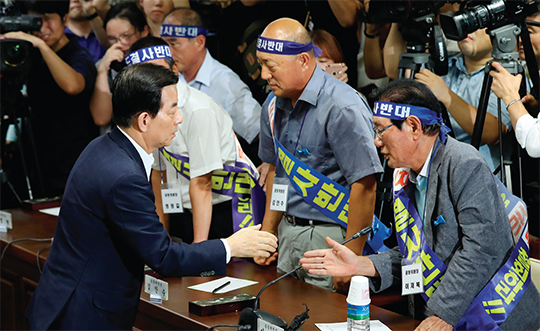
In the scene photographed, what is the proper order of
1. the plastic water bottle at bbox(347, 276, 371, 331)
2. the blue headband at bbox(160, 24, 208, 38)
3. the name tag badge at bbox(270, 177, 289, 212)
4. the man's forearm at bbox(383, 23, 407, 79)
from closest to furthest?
1. the plastic water bottle at bbox(347, 276, 371, 331)
2. the name tag badge at bbox(270, 177, 289, 212)
3. the man's forearm at bbox(383, 23, 407, 79)
4. the blue headband at bbox(160, 24, 208, 38)

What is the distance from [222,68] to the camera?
11.7 feet

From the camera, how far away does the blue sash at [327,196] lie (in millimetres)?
2393

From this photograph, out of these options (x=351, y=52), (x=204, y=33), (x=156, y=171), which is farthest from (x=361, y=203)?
(x=204, y=33)

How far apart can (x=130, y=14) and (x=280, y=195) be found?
82.9 inches

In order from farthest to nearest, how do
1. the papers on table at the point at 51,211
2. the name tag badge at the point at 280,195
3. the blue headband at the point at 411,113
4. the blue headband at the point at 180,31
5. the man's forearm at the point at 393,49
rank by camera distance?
the papers on table at the point at 51,211 → the blue headband at the point at 180,31 → the man's forearm at the point at 393,49 → the name tag badge at the point at 280,195 → the blue headband at the point at 411,113

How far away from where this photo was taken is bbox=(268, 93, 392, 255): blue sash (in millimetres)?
2393

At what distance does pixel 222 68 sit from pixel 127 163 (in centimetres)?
188

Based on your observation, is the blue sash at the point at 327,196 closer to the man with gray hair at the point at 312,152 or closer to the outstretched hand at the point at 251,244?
the man with gray hair at the point at 312,152

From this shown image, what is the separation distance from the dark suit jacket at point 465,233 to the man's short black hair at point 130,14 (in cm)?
270

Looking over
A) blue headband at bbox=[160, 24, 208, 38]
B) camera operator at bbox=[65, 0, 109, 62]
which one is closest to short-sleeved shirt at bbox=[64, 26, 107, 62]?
camera operator at bbox=[65, 0, 109, 62]

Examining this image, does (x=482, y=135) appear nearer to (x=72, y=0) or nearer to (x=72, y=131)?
(x=72, y=131)

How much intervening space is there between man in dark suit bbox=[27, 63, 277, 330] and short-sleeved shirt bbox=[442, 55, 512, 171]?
1.57 meters

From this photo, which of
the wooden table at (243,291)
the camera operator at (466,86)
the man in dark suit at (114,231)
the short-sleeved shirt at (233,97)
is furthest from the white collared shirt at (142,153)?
the short-sleeved shirt at (233,97)

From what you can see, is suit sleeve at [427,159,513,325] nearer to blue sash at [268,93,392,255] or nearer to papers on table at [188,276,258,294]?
blue sash at [268,93,392,255]
